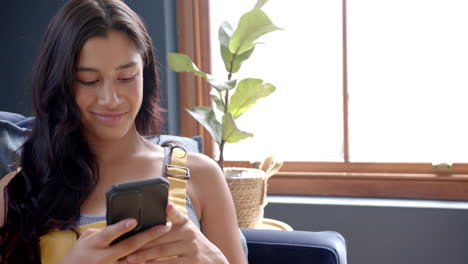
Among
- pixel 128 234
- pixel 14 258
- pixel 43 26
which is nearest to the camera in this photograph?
Result: pixel 128 234

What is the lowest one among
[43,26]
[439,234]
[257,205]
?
[439,234]

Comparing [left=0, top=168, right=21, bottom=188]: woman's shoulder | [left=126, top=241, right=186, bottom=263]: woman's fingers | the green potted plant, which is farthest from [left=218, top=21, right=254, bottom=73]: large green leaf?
[left=126, top=241, right=186, bottom=263]: woman's fingers

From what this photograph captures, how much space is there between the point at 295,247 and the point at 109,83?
66 cm

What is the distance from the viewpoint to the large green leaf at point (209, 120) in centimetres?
178

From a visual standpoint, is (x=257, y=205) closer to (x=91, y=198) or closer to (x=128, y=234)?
(x=91, y=198)

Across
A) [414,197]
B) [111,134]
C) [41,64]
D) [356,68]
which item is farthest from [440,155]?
[41,64]

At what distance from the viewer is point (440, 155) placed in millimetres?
2191

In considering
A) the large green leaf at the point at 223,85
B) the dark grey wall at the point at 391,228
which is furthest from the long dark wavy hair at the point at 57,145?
the dark grey wall at the point at 391,228

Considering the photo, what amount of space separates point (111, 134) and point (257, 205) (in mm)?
750

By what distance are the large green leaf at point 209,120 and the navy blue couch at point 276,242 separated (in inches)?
12.1

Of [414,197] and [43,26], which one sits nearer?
[414,197]

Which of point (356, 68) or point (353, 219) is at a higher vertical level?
point (356, 68)

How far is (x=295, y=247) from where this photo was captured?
4.54ft

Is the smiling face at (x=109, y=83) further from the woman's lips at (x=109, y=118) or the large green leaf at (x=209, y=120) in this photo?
the large green leaf at (x=209, y=120)
